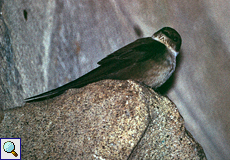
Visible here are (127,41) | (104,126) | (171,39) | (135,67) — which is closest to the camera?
(104,126)

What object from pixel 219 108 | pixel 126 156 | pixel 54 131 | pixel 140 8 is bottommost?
pixel 126 156

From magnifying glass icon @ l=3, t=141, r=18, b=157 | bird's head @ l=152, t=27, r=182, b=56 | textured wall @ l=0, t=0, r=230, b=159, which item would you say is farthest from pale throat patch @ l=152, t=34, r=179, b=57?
magnifying glass icon @ l=3, t=141, r=18, b=157

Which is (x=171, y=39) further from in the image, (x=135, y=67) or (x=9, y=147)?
(x=9, y=147)

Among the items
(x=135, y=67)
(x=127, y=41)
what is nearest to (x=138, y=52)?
(x=135, y=67)

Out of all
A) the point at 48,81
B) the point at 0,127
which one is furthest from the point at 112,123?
the point at 48,81

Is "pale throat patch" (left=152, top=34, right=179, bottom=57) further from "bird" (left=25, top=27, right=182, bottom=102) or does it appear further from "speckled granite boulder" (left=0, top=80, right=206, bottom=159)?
"speckled granite boulder" (left=0, top=80, right=206, bottom=159)

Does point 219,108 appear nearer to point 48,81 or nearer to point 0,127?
point 48,81

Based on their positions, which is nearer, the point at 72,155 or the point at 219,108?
the point at 72,155
